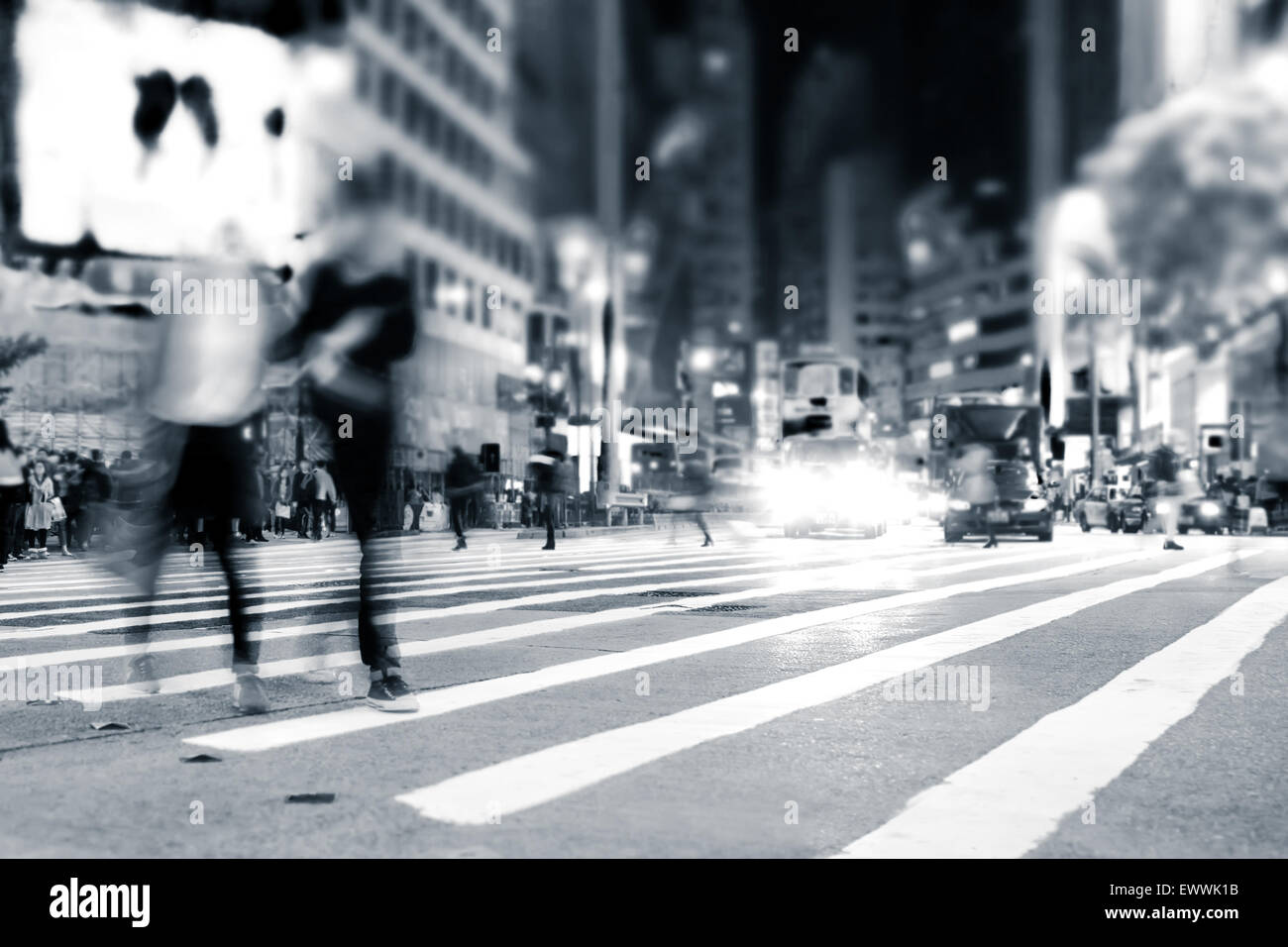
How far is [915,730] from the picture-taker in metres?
5.43

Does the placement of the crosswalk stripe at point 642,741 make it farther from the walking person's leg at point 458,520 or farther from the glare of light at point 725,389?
the glare of light at point 725,389

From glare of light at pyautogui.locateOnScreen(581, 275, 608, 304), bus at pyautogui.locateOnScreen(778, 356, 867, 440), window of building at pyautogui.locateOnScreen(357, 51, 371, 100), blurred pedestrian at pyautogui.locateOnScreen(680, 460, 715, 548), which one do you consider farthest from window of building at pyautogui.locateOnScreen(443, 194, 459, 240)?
blurred pedestrian at pyautogui.locateOnScreen(680, 460, 715, 548)

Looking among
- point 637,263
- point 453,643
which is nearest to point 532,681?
point 453,643

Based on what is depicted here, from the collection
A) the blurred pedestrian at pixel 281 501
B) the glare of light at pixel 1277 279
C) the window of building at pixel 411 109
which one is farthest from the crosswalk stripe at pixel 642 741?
the window of building at pixel 411 109

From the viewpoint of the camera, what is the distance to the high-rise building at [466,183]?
50.4m

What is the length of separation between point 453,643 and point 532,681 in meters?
1.71

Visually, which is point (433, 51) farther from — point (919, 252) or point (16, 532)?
point (919, 252)

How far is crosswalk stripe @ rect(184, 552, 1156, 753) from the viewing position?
519 cm

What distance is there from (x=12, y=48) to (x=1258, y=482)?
3542 cm

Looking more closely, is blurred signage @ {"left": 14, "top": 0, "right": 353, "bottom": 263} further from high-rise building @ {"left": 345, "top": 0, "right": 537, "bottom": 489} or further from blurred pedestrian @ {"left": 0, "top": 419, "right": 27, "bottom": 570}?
high-rise building @ {"left": 345, "top": 0, "right": 537, "bottom": 489}

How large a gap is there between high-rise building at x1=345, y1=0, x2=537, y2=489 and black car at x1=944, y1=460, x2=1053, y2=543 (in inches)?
879

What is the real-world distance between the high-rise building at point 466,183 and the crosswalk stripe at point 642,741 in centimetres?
3963
